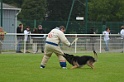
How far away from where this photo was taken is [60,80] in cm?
1352

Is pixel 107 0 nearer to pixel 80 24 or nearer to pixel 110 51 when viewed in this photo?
pixel 80 24

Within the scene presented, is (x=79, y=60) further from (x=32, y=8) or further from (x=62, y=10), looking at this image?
→ (x=32, y=8)

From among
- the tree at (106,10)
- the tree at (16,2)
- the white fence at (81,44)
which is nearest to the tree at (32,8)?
the tree at (16,2)

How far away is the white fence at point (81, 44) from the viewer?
2978 cm

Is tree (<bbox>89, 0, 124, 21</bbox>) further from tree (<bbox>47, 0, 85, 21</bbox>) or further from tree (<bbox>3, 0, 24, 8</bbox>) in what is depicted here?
tree (<bbox>3, 0, 24, 8</bbox>)

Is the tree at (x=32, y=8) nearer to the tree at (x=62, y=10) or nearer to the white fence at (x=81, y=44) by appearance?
the tree at (x=62, y=10)

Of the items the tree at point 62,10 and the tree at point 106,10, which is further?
the tree at point 106,10

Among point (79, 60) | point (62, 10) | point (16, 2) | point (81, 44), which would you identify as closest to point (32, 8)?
point (16, 2)

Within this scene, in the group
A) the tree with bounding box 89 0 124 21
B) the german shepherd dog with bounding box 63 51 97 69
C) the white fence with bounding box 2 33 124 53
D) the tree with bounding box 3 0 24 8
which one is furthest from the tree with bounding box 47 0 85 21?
the german shepherd dog with bounding box 63 51 97 69

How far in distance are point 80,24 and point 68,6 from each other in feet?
32.9

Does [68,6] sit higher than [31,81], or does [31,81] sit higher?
[68,6]

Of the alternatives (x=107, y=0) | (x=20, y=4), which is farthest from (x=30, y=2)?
(x=107, y=0)

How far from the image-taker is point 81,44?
30953 millimetres

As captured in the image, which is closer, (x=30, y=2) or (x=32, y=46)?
(x=32, y=46)
